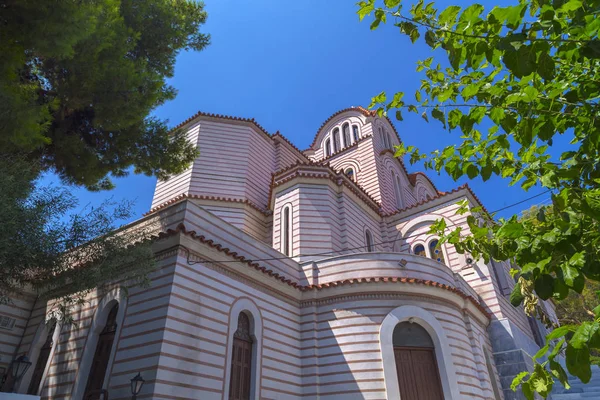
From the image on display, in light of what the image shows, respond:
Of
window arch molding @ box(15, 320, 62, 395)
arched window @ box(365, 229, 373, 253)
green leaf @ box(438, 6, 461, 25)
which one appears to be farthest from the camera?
arched window @ box(365, 229, 373, 253)

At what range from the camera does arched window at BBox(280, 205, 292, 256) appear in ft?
54.3

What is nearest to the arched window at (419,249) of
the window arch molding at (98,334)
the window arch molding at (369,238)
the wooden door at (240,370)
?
the window arch molding at (369,238)

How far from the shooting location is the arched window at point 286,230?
54.3 feet

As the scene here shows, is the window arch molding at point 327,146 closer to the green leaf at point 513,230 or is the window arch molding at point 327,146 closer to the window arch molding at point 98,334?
the window arch molding at point 98,334

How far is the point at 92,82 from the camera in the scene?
9.80 meters

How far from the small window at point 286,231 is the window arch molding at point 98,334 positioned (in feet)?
24.1

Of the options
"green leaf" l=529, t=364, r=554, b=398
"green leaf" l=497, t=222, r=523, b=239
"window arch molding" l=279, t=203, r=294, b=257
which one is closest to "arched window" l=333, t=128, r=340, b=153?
"window arch molding" l=279, t=203, r=294, b=257

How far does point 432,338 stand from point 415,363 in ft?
3.37

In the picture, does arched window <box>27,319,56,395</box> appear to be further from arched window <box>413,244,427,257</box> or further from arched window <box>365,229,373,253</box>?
arched window <box>413,244,427,257</box>

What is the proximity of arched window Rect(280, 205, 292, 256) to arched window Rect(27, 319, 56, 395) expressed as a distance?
853 cm

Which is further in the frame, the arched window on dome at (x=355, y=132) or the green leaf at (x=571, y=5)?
the arched window on dome at (x=355, y=132)

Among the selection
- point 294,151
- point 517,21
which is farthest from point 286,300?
point 294,151

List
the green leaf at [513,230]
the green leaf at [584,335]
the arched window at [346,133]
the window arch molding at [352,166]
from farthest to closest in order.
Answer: the arched window at [346,133] → the window arch molding at [352,166] → the green leaf at [513,230] → the green leaf at [584,335]

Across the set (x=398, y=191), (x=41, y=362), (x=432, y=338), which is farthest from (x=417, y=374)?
(x=398, y=191)
